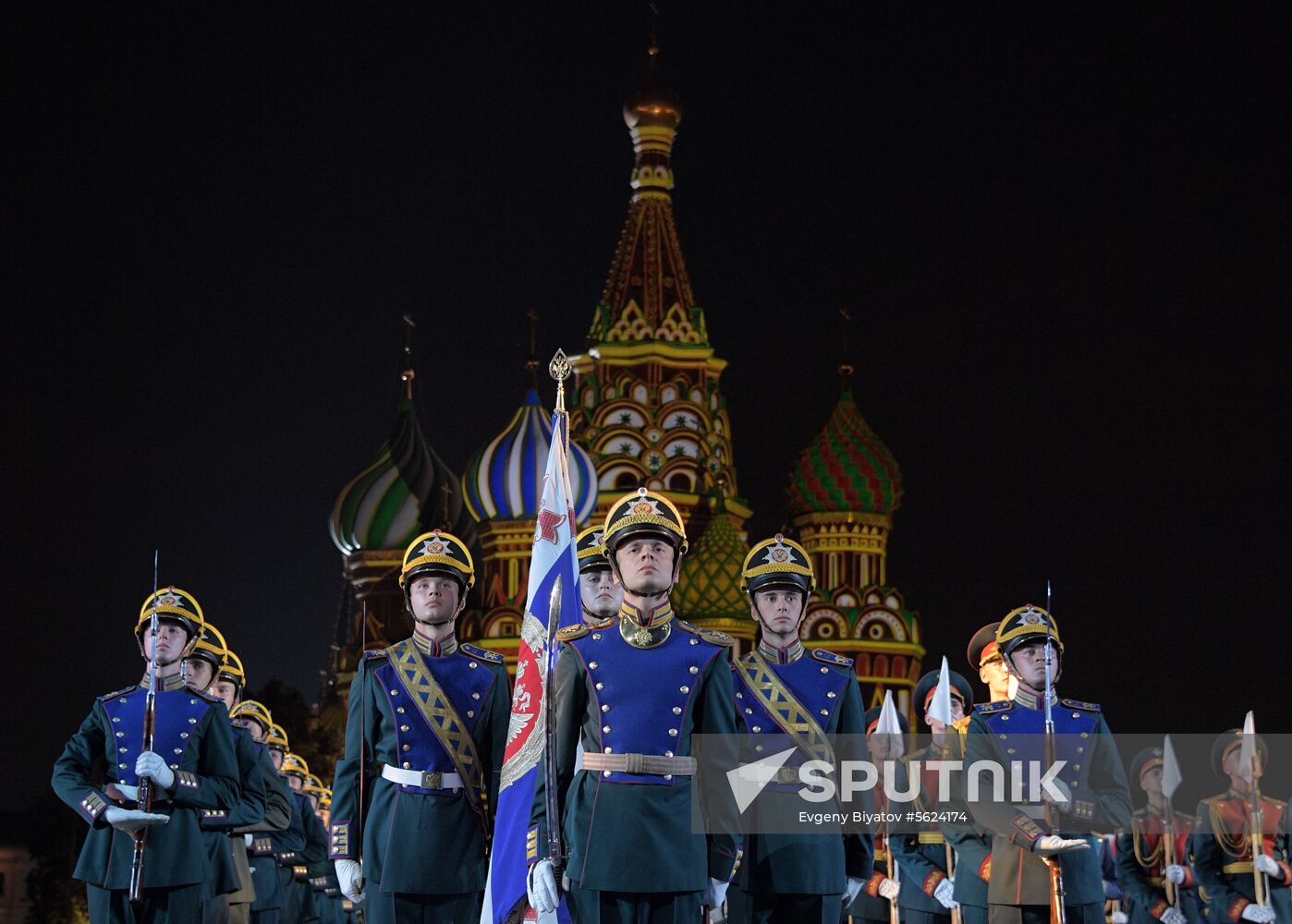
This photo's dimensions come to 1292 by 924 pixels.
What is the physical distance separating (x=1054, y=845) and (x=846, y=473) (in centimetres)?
3383

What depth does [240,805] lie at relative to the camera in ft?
28.9

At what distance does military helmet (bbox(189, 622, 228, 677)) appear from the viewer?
10016 millimetres

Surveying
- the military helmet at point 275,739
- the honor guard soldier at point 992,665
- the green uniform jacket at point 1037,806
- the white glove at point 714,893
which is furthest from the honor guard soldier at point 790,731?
the military helmet at point 275,739

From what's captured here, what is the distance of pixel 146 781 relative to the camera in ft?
27.3

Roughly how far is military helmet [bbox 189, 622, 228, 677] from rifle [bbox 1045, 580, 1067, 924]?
3.84 metres

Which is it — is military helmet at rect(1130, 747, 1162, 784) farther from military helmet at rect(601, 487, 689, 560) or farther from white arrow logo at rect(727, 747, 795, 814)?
military helmet at rect(601, 487, 689, 560)

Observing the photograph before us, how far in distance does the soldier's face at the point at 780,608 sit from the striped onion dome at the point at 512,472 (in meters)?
30.6

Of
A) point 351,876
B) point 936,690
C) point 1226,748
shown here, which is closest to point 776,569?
point 351,876

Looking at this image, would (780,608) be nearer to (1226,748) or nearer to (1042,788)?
(1042,788)

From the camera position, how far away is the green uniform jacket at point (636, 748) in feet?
21.6

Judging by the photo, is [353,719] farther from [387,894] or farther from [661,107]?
[661,107]

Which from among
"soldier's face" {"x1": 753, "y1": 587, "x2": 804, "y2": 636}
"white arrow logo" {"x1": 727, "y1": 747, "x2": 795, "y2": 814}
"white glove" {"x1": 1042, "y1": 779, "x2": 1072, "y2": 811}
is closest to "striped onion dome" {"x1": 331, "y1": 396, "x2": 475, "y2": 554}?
"white glove" {"x1": 1042, "y1": 779, "x2": 1072, "y2": 811}

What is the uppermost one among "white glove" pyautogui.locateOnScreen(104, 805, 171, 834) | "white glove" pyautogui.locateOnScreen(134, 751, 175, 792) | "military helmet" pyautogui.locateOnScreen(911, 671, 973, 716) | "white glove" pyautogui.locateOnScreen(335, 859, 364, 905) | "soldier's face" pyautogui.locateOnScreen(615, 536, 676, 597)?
"military helmet" pyautogui.locateOnScreen(911, 671, 973, 716)

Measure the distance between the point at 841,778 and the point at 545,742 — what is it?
154 cm
